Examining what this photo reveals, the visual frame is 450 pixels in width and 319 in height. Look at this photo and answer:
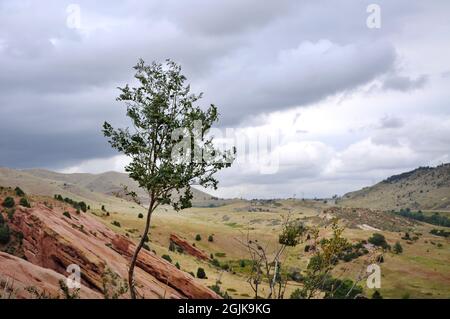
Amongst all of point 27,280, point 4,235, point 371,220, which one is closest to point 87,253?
point 4,235

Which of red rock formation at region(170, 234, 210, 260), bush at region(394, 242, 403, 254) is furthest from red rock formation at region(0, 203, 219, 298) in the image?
bush at region(394, 242, 403, 254)

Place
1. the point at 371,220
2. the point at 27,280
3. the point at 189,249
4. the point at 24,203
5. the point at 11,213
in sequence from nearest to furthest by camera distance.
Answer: the point at 27,280 < the point at 11,213 < the point at 24,203 < the point at 189,249 < the point at 371,220

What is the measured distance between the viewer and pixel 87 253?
1384 inches

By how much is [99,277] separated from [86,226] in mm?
13886

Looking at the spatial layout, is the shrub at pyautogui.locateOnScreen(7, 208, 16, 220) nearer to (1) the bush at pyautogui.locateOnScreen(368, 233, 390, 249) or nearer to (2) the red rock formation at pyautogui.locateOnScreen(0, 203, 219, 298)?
(2) the red rock formation at pyautogui.locateOnScreen(0, 203, 219, 298)

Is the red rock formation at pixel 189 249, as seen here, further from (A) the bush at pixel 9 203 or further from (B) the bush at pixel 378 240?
(B) the bush at pixel 378 240

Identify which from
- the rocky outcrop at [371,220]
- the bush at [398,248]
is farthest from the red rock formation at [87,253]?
the rocky outcrop at [371,220]

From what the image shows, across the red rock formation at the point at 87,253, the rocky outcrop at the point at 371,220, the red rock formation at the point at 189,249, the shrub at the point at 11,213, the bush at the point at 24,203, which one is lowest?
the rocky outcrop at the point at 371,220

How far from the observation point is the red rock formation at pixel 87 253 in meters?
33.8

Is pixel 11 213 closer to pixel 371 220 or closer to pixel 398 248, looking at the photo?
pixel 398 248

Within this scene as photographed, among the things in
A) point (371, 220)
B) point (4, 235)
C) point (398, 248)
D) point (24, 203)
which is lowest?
point (371, 220)

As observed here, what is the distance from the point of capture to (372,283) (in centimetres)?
6550

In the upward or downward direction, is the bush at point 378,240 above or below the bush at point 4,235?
below
